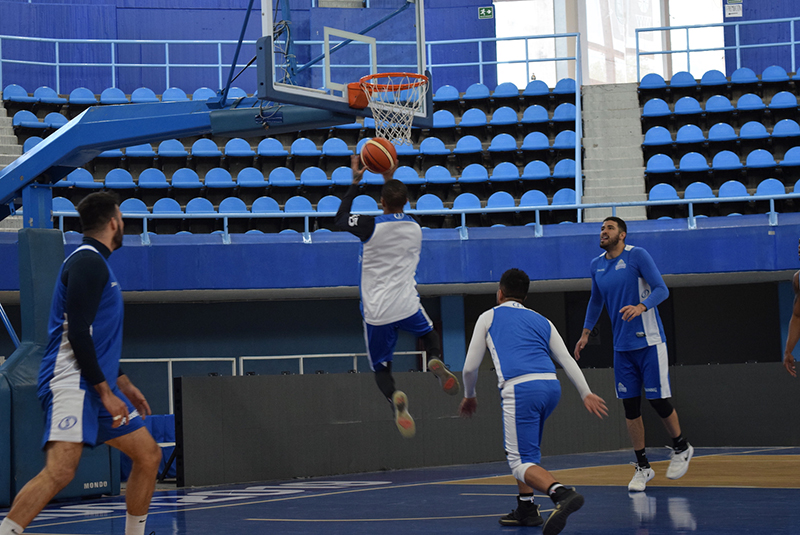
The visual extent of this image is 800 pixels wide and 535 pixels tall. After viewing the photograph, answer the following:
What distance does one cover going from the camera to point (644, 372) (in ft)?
26.8

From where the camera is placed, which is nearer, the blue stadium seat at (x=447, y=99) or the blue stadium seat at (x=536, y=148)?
the blue stadium seat at (x=536, y=148)

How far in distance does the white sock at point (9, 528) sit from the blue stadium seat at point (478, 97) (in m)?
17.8

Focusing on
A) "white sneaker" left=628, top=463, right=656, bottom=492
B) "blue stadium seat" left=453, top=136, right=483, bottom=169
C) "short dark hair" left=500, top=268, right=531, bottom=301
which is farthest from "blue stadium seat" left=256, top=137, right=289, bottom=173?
"short dark hair" left=500, top=268, right=531, bottom=301

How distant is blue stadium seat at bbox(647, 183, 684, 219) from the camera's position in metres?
18.6

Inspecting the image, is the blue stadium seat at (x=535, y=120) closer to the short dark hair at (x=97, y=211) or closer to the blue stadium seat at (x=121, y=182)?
the blue stadium seat at (x=121, y=182)

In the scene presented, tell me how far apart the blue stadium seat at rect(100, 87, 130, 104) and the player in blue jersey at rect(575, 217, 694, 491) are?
583 inches

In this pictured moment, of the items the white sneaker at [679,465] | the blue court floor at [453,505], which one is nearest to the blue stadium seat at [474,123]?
the blue court floor at [453,505]

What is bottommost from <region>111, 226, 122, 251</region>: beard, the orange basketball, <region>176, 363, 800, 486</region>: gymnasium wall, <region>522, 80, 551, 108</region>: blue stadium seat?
<region>176, 363, 800, 486</region>: gymnasium wall

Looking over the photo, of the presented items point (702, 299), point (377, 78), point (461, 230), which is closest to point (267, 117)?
point (377, 78)

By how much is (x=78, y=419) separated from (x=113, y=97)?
17.0 m

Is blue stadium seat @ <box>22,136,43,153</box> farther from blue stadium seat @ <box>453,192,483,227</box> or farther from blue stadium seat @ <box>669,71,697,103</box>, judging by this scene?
blue stadium seat @ <box>669,71,697,103</box>

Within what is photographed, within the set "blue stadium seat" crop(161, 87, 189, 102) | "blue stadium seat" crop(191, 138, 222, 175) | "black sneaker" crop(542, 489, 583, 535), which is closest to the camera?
"black sneaker" crop(542, 489, 583, 535)

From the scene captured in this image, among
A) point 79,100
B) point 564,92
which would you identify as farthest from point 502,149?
point 79,100

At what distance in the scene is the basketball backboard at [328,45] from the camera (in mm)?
9477
